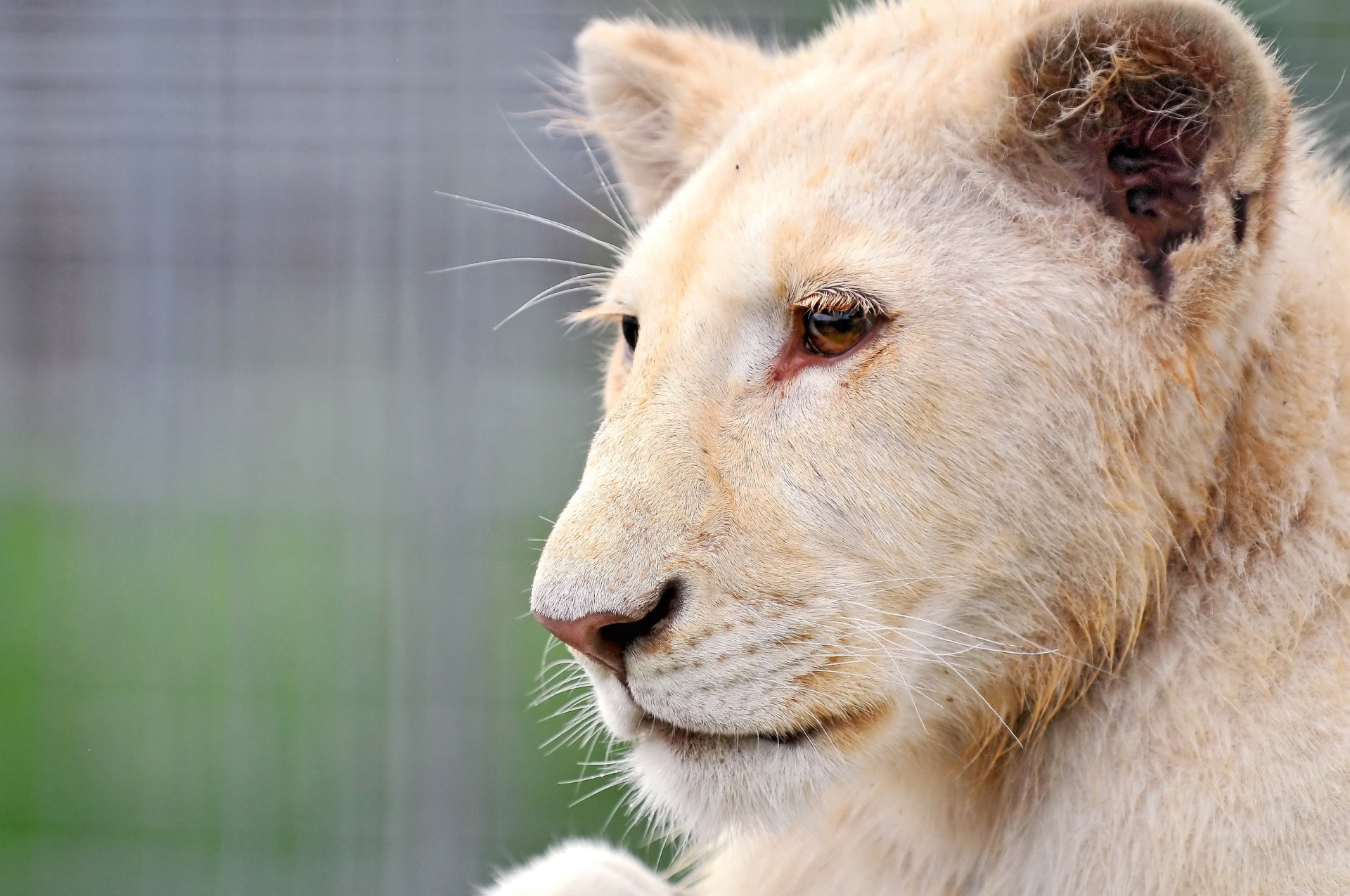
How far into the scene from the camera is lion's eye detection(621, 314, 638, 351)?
7.06 feet

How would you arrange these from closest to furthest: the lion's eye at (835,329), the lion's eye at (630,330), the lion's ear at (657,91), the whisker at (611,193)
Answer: the lion's eye at (835,329) → the lion's eye at (630,330) → the lion's ear at (657,91) → the whisker at (611,193)

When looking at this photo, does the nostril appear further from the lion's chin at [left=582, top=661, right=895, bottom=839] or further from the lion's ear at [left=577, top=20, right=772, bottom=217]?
the lion's ear at [left=577, top=20, right=772, bottom=217]

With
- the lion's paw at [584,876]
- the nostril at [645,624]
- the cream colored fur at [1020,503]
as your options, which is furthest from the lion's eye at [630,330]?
the lion's paw at [584,876]

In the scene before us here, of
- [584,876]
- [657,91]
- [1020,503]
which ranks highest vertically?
[657,91]

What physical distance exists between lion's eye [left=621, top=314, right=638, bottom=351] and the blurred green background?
215 centimetres

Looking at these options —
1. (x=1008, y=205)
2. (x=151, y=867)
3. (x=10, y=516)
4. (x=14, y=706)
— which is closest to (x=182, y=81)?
(x=10, y=516)

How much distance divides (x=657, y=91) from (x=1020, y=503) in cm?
121

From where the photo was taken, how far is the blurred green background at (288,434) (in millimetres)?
4504

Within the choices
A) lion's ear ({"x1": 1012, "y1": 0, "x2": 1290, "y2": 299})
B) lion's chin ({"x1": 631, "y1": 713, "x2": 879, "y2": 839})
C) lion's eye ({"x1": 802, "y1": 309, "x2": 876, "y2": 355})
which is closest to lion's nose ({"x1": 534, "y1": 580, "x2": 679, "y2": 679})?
lion's chin ({"x1": 631, "y1": 713, "x2": 879, "y2": 839})

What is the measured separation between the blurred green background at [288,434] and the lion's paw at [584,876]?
78.9 inches

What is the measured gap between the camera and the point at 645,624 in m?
1.68

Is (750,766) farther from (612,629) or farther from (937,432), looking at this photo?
(937,432)

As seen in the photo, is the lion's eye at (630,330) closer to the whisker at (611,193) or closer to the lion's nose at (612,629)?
the whisker at (611,193)

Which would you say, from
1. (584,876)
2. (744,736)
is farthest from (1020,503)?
(584,876)
